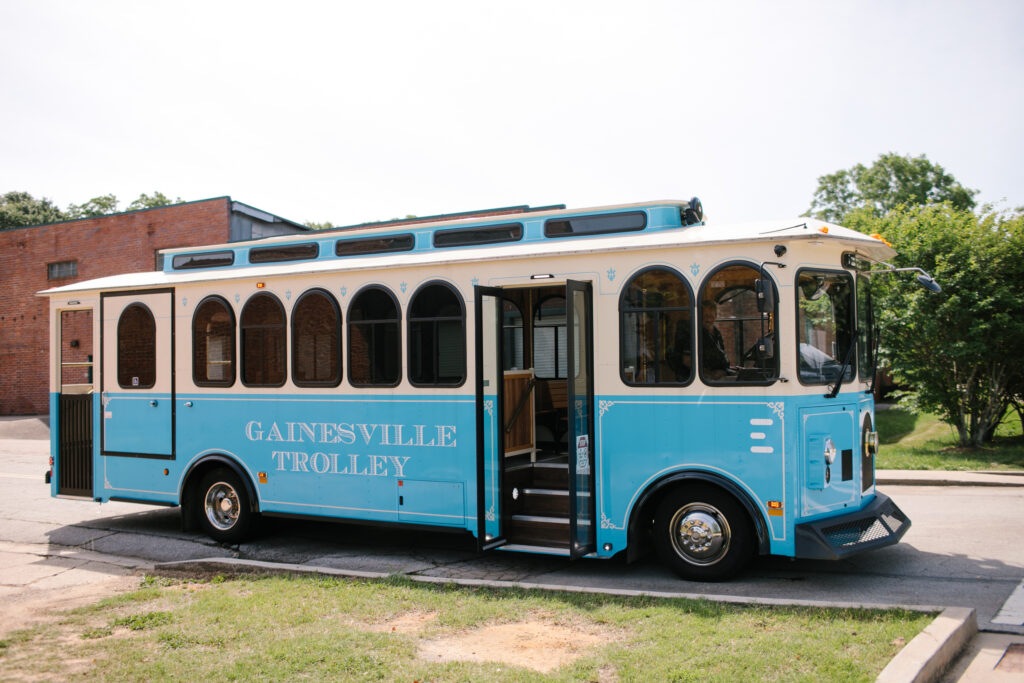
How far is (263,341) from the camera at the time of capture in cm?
911

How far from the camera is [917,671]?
4.47 meters

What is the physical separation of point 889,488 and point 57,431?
1173 cm

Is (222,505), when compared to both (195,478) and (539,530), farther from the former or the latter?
(539,530)

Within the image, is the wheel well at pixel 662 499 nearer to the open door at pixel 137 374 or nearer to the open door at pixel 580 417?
the open door at pixel 580 417

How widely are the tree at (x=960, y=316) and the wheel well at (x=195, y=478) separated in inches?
494

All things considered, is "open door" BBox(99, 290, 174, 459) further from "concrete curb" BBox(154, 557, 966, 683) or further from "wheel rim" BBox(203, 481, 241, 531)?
"concrete curb" BBox(154, 557, 966, 683)

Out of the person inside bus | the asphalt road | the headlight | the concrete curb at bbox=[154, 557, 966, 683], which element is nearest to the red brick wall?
the asphalt road

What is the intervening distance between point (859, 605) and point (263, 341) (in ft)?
21.0

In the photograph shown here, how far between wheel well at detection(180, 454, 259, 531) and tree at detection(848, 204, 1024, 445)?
12.6 m

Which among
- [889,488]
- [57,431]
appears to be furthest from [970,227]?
[57,431]

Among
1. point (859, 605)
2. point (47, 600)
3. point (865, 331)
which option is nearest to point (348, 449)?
point (47, 600)

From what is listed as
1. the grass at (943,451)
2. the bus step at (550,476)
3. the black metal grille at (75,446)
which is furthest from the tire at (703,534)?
the grass at (943,451)

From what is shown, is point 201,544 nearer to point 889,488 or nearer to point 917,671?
point 917,671

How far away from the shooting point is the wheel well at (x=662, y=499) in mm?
6656
